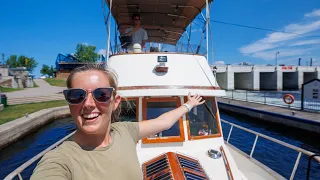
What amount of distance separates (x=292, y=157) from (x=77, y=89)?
11439mm

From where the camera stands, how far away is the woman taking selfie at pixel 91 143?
1297 millimetres

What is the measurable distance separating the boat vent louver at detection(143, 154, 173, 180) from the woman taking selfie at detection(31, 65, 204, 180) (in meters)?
2.18

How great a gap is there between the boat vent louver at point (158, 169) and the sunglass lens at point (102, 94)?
2501 mm

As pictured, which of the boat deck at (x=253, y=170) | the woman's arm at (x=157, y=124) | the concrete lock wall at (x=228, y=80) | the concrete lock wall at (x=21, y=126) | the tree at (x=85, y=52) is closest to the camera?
the woman's arm at (x=157, y=124)

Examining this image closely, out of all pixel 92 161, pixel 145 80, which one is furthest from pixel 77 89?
pixel 145 80

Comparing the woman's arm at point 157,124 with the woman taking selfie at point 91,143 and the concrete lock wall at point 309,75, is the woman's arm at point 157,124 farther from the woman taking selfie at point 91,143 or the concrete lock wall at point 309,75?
the concrete lock wall at point 309,75

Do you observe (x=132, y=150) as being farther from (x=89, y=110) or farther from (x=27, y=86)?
(x=27, y=86)

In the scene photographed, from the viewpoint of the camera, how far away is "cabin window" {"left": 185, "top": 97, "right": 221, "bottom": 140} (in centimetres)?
522

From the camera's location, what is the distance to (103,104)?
1.56 meters

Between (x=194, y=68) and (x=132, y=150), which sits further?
(x=194, y=68)

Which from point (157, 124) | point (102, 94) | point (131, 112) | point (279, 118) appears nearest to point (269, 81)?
point (279, 118)

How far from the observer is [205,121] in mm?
5410

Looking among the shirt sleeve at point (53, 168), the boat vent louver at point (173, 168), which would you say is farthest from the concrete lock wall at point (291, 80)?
the shirt sleeve at point (53, 168)

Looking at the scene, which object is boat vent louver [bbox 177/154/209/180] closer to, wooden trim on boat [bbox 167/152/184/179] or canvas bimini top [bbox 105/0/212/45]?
wooden trim on boat [bbox 167/152/184/179]
